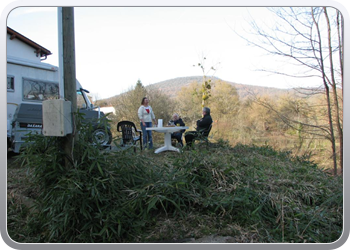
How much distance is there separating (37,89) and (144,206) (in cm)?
557

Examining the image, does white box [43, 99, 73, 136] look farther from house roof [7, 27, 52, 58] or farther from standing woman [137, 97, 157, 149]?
standing woman [137, 97, 157, 149]

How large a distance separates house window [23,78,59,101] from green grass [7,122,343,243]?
169 inches

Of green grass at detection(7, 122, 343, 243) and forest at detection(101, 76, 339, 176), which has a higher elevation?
forest at detection(101, 76, 339, 176)

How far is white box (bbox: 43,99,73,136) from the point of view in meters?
2.31

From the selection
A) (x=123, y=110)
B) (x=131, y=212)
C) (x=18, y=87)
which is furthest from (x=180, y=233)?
(x=123, y=110)

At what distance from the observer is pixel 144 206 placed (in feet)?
7.95

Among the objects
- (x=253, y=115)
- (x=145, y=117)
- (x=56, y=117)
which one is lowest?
(x=56, y=117)

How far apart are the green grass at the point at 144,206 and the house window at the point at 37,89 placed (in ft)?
14.1

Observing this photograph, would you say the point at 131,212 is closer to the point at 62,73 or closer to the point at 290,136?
the point at 62,73

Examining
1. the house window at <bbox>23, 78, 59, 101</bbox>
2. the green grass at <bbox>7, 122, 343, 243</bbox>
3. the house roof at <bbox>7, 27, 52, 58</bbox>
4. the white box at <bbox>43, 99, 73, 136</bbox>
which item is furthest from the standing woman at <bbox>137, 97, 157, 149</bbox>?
the white box at <bbox>43, 99, 73, 136</bbox>

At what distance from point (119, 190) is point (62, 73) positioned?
1240 millimetres

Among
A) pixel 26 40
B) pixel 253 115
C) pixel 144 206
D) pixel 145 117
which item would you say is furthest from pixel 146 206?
pixel 253 115

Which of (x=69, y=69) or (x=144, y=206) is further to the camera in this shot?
(x=69, y=69)

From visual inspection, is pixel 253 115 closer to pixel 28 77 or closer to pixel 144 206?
pixel 28 77
